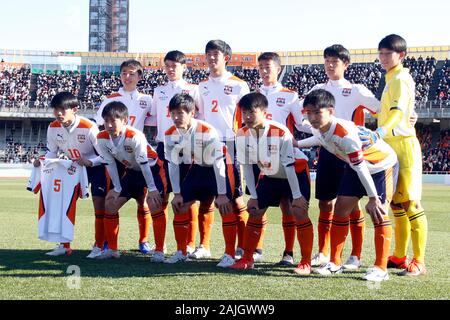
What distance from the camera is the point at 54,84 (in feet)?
168

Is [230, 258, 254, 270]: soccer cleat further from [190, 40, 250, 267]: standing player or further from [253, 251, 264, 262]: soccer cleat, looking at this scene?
[190, 40, 250, 267]: standing player

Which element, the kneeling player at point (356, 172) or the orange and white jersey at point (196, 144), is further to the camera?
the orange and white jersey at point (196, 144)

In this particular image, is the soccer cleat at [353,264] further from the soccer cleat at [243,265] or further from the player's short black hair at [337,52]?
the player's short black hair at [337,52]

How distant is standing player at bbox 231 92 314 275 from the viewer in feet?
20.3

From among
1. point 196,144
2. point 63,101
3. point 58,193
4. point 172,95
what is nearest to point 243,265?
point 196,144

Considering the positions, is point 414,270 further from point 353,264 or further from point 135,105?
point 135,105

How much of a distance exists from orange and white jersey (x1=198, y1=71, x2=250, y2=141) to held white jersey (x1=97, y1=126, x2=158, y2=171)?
0.97 meters

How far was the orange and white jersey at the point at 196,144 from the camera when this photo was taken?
6684 mm

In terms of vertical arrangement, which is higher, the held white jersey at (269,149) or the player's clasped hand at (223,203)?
the held white jersey at (269,149)

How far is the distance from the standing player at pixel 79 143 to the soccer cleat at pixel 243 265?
1910mm

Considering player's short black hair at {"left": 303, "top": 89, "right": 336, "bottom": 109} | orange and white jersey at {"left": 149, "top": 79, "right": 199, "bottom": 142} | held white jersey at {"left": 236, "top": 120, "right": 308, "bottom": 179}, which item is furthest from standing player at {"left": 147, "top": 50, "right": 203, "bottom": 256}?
player's short black hair at {"left": 303, "top": 89, "right": 336, "bottom": 109}

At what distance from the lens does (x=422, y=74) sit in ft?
145

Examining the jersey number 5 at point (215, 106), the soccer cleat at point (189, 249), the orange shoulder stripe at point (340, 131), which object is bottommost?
the soccer cleat at point (189, 249)

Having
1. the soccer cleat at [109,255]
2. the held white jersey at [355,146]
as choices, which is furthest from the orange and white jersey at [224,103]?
the soccer cleat at [109,255]
